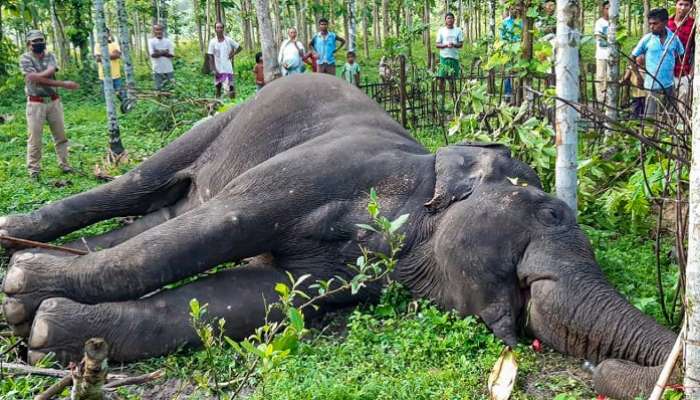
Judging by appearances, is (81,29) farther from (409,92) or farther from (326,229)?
(326,229)

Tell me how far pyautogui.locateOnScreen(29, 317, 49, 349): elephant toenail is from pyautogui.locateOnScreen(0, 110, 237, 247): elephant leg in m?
1.89

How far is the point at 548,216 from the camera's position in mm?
4473

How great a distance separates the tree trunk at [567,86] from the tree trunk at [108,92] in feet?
21.3

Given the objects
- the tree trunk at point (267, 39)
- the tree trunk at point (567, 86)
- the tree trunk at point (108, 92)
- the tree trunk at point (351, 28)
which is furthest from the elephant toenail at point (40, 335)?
the tree trunk at point (351, 28)

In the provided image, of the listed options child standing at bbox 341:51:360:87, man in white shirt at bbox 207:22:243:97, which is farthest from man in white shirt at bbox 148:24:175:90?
child standing at bbox 341:51:360:87

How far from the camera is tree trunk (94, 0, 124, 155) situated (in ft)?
33.6

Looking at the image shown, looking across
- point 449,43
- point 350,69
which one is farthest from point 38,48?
point 449,43

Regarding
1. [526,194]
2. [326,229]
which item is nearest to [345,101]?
[326,229]

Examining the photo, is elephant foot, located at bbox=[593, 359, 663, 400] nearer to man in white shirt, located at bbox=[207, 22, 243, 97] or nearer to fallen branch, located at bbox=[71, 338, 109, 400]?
fallen branch, located at bbox=[71, 338, 109, 400]

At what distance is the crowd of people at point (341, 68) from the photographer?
5952 millimetres

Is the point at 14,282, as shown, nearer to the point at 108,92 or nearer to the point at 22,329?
the point at 22,329

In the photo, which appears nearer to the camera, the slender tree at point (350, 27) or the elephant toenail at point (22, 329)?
the elephant toenail at point (22, 329)

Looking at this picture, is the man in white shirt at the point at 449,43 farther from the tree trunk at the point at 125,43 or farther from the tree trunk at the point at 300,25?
the tree trunk at the point at 300,25

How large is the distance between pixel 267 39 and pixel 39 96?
3.12 m
